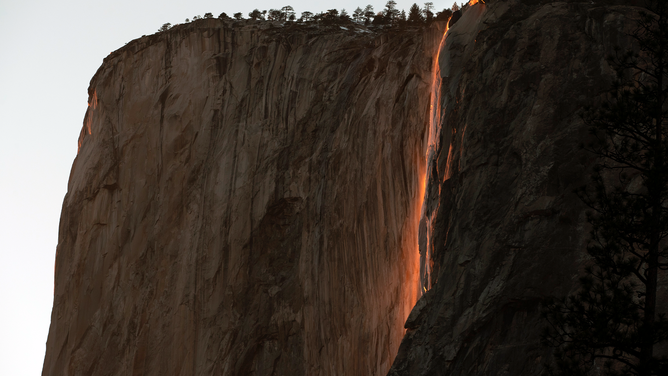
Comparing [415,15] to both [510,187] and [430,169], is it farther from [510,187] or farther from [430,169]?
[510,187]

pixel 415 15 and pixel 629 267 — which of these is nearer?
pixel 629 267

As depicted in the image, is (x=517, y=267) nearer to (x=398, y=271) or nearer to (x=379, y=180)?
(x=398, y=271)

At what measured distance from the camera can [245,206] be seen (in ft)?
95.3

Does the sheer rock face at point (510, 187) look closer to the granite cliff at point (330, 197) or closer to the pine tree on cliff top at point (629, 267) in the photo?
the granite cliff at point (330, 197)

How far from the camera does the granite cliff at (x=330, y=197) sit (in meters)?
17.0

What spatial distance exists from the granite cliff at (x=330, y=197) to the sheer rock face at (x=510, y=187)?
0.05 meters

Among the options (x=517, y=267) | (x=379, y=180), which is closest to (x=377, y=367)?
(x=379, y=180)

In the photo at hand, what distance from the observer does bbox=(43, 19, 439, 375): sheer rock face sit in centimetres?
2491

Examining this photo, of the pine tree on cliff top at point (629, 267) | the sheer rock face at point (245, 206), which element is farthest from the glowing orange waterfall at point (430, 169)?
the pine tree on cliff top at point (629, 267)

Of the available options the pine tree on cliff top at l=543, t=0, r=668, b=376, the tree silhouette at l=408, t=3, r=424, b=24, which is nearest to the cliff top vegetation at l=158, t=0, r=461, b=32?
the tree silhouette at l=408, t=3, r=424, b=24

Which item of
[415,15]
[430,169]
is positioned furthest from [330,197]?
[415,15]

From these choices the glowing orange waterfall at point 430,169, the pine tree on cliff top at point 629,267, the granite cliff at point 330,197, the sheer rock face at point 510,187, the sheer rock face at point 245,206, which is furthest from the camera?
the sheer rock face at point 245,206

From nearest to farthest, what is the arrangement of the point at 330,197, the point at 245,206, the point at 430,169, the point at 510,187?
the point at 510,187 → the point at 430,169 → the point at 330,197 → the point at 245,206

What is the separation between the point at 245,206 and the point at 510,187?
14.2 metres
